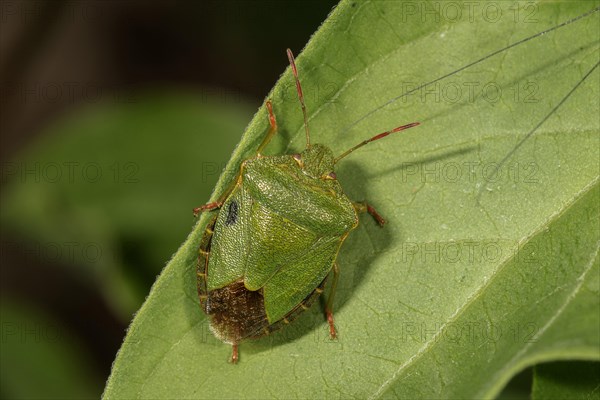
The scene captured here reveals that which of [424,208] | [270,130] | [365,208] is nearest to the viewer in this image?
[270,130]

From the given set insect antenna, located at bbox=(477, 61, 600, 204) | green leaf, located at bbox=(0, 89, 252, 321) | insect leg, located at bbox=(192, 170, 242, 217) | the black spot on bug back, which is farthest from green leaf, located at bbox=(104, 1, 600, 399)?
green leaf, located at bbox=(0, 89, 252, 321)

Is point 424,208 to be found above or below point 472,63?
below

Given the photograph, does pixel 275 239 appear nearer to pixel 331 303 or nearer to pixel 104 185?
pixel 331 303

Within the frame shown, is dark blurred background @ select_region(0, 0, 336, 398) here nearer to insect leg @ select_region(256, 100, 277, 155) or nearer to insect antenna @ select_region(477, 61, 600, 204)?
insect leg @ select_region(256, 100, 277, 155)

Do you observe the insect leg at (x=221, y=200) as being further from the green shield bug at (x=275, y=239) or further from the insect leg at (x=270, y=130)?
the insect leg at (x=270, y=130)

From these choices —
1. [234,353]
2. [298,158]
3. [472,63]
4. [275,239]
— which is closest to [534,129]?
[472,63]

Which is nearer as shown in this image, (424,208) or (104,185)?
(424,208)

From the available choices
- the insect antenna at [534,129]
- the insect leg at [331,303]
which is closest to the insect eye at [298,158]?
the insect leg at [331,303]
